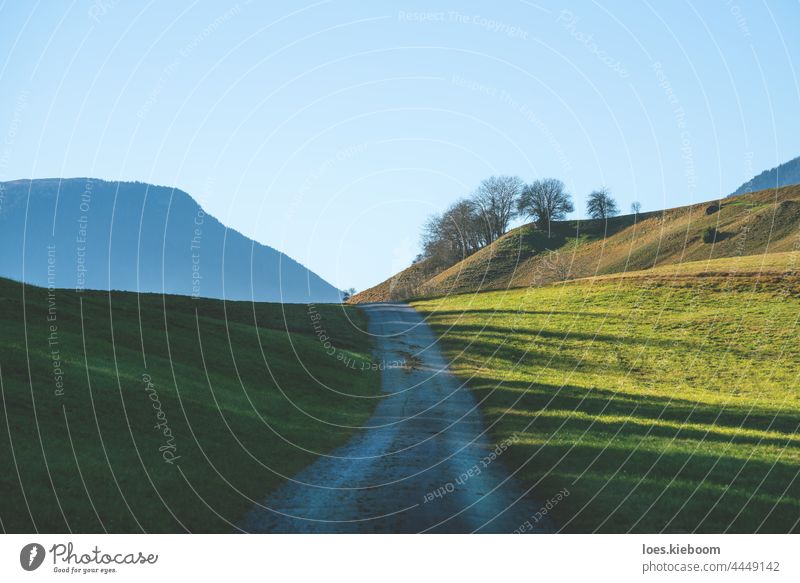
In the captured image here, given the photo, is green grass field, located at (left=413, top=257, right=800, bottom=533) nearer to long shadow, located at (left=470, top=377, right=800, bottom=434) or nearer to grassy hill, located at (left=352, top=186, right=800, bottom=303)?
long shadow, located at (left=470, top=377, right=800, bottom=434)

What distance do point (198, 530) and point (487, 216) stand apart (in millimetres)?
156108

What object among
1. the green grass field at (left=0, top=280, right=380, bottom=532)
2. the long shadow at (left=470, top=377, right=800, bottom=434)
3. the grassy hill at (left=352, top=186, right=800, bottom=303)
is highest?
the grassy hill at (left=352, top=186, right=800, bottom=303)

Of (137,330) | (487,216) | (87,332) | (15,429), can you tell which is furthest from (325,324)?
(487,216)

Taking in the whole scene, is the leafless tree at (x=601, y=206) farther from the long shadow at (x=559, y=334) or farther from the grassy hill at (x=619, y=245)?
the long shadow at (x=559, y=334)

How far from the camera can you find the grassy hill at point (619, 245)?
116250mm

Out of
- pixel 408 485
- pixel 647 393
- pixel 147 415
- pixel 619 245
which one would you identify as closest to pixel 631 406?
pixel 647 393

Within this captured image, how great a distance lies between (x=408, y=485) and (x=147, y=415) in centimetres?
1075

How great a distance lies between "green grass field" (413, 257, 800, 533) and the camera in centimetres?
1733

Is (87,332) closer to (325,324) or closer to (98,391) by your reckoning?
(98,391)

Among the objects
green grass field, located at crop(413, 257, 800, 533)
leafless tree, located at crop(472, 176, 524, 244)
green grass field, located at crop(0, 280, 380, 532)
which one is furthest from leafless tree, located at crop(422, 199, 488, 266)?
green grass field, located at crop(0, 280, 380, 532)

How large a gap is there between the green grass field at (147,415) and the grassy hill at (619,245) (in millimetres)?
73482

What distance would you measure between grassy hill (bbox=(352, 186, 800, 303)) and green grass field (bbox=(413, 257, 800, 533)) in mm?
35722

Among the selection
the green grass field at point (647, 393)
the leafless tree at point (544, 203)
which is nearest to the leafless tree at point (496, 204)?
the leafless tree at point (544, 203)

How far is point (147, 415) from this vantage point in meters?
24.3
